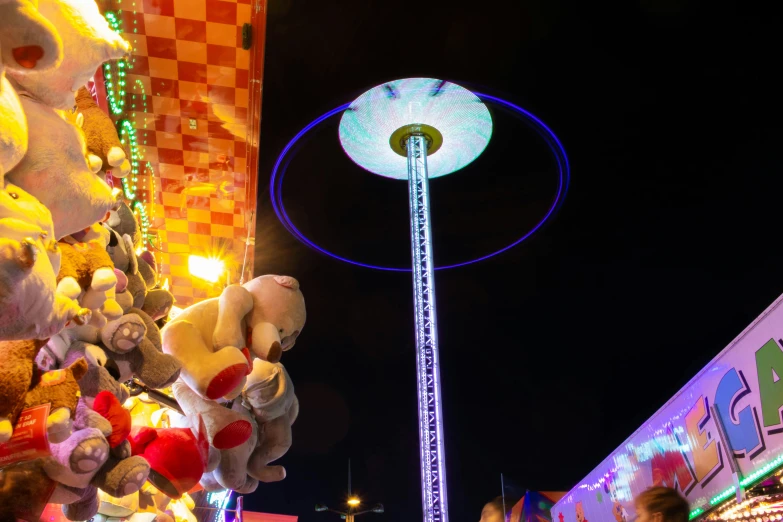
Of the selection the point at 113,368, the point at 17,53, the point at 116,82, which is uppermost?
the point at 116,82

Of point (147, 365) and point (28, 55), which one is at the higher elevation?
point (28, 55)

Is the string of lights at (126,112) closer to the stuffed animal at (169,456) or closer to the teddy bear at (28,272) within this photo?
the stuffed animal at (169,456)

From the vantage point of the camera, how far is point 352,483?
11.9 meters

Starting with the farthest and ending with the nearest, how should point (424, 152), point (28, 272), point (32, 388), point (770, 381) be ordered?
1. point (424, 152)
2. point (770, 381)
3. point (32, 388)
4. point (28, 272)

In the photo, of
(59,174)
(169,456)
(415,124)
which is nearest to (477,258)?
(415,124)

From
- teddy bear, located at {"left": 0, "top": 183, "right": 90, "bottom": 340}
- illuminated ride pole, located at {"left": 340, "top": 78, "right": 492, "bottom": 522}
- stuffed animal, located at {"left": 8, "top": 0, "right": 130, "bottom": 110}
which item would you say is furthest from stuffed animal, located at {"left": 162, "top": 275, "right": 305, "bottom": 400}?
illuminated ride pole, located at {"left": 340, "top": 78, "right": 492, "bottom": 522}

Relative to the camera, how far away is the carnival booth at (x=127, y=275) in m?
1.47

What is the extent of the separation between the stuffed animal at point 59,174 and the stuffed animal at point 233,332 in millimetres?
769

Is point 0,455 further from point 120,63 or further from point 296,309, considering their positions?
point 120,63

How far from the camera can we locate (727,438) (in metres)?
3.44

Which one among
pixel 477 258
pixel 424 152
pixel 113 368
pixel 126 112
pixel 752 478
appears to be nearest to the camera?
pixel 113 368

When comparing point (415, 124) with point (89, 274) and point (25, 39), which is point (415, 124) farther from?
point (25, 39)

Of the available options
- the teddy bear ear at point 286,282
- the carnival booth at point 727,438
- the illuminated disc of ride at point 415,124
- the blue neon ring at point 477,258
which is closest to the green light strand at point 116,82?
the teddy bear ear at point 286,282

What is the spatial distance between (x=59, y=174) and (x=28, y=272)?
1.56 ft
